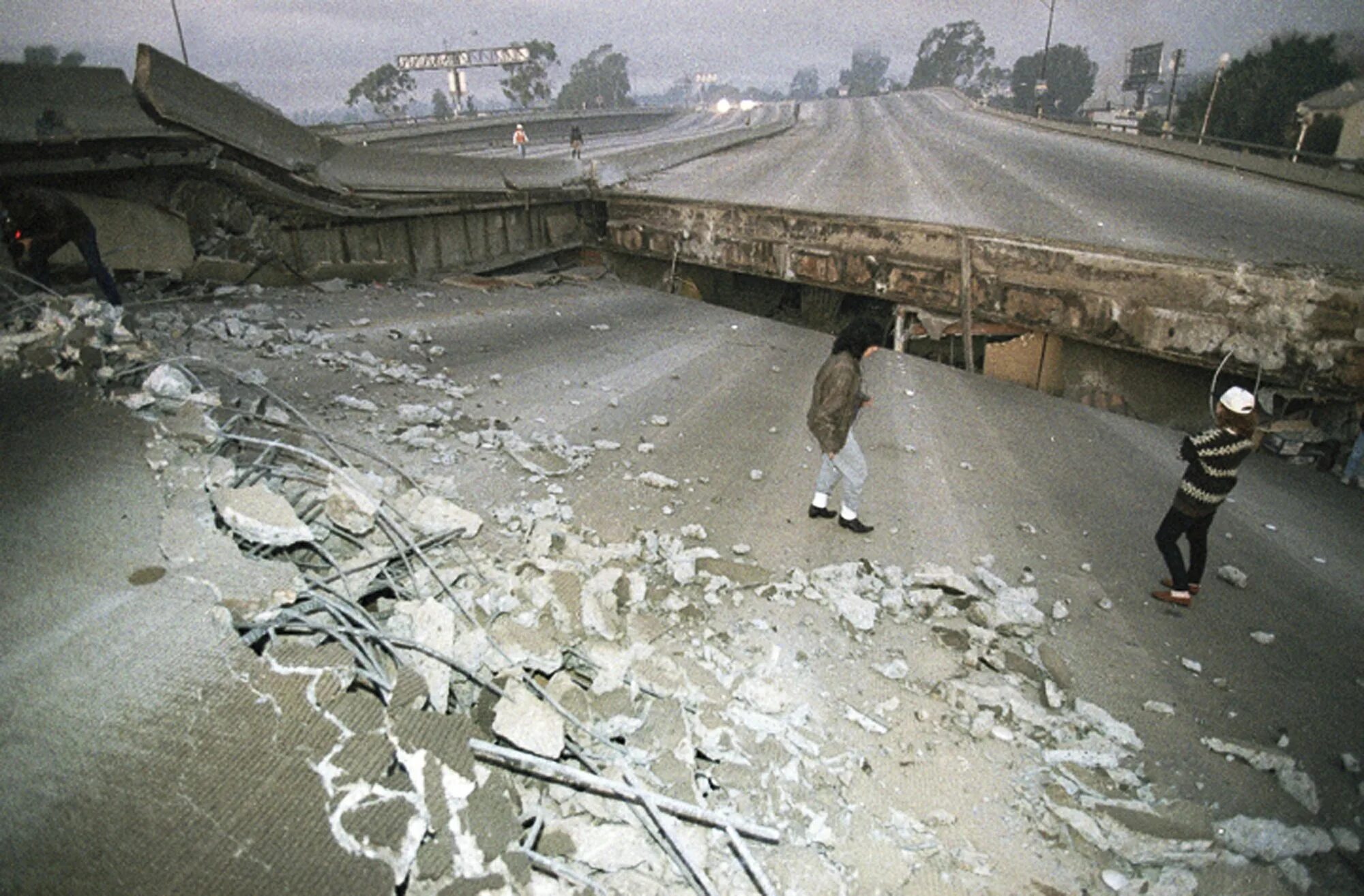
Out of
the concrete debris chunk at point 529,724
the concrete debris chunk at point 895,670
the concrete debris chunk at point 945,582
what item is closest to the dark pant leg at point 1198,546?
the concrete debris chunk at point 945,582


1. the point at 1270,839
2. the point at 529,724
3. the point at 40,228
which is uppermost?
the point at 40,228

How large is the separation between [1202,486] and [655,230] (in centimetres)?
822

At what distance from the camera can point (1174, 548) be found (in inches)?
152

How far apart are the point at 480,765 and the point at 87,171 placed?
7.77 m

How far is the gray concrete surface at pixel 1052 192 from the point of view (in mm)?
7379

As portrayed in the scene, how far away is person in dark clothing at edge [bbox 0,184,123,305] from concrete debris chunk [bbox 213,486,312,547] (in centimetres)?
477

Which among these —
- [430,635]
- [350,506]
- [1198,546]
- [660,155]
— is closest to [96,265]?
[350,506]

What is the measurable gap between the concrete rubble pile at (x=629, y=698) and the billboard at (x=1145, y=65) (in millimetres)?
65292

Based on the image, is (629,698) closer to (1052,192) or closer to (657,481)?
(657,481)

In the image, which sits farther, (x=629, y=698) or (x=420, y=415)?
(x=420, y=415)

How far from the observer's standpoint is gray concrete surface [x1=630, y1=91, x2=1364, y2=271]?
7.38 meters

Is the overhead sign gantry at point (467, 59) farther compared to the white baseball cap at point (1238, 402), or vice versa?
the overhead sign gantry at point (467, 59)

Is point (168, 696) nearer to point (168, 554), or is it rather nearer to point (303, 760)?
point (303, 760)

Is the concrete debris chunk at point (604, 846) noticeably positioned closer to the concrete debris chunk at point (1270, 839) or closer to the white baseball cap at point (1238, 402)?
the concrete debris chunk at point (1270, 839)
